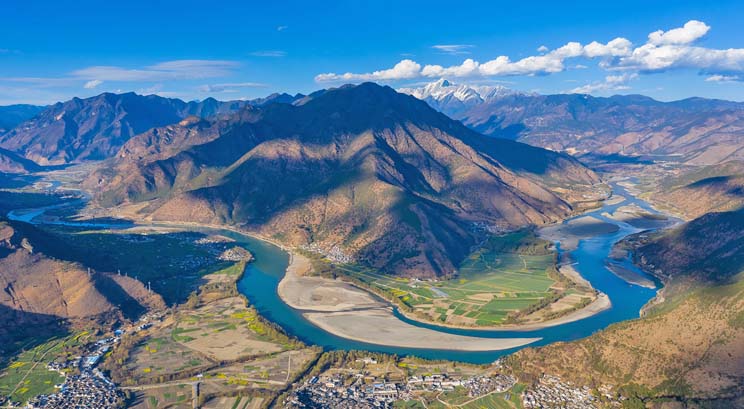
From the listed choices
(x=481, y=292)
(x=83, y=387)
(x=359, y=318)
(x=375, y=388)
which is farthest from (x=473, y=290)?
(x=83, y=387)

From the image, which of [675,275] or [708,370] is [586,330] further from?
[675,275]

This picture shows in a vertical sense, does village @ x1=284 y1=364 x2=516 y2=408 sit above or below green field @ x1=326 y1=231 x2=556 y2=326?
below

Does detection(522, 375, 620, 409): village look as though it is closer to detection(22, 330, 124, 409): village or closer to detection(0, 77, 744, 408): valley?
detection(0, 77, 744, 408): valley

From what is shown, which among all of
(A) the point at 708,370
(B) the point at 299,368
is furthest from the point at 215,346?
(A) the point at 708,370

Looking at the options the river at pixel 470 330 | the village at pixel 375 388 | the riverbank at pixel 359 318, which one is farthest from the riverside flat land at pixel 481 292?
the village at pixel 375 388

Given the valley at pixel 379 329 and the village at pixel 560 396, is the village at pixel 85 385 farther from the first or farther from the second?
the village at pixel 560 396

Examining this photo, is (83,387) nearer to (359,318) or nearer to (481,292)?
(359,318)

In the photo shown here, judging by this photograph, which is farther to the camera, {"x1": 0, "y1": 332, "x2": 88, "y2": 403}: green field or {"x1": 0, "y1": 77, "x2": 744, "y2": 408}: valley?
{"x1": 0, "y1": 332, "x2": 88, "y2": 403}: green field

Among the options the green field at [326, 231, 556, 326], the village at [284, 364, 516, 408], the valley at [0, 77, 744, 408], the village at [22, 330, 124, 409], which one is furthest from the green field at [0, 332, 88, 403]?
the green field at [326, 231, 556, 326]
